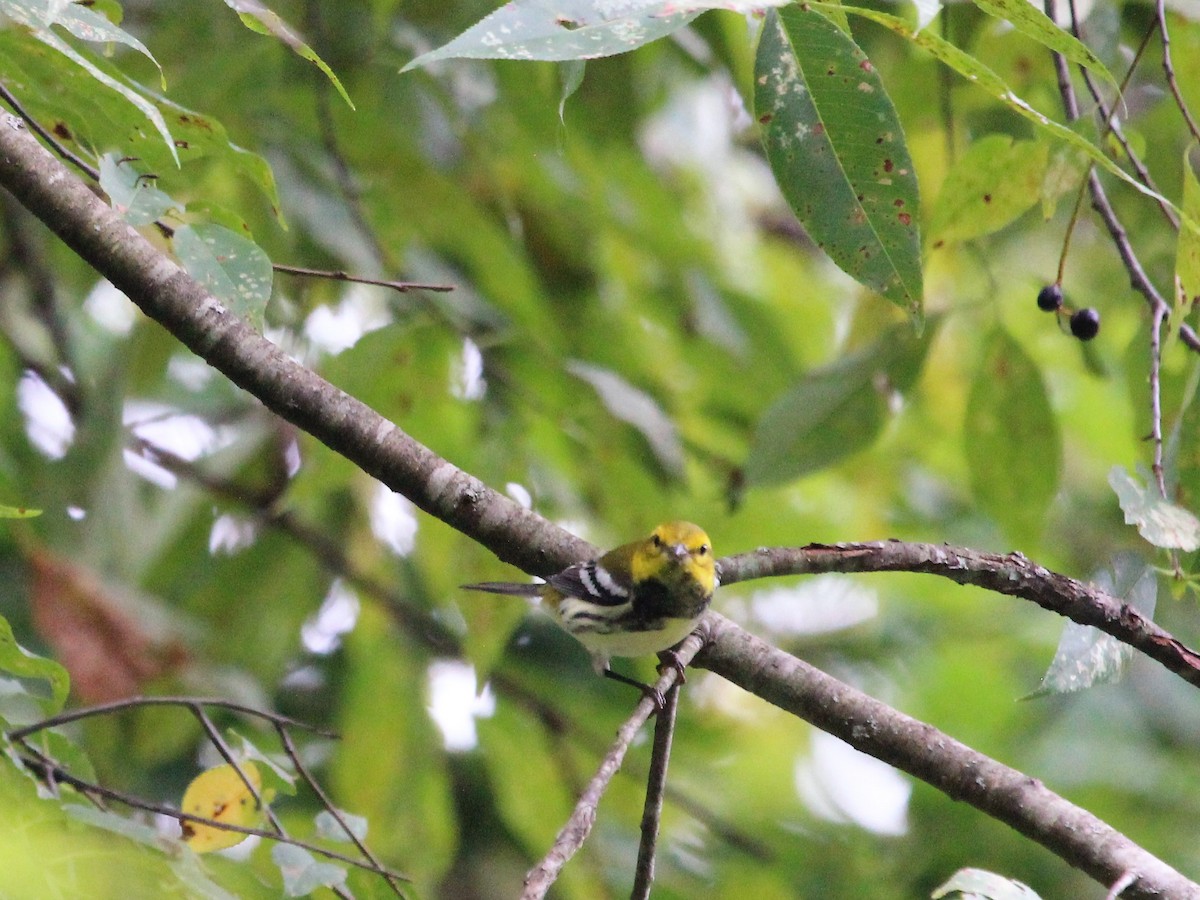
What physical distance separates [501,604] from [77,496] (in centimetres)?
122

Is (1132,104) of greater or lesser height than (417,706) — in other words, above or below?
above

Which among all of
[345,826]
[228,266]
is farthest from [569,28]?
A: [345,826]

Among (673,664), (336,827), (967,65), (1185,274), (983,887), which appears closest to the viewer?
(983,887)

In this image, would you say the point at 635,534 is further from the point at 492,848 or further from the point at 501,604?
the point at 492,848

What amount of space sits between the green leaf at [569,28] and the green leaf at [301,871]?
3.29 feet

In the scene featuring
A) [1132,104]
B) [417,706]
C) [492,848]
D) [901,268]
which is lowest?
[492,848]

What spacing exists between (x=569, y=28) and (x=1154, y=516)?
983 mm

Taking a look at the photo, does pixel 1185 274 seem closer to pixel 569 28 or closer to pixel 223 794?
pixel 569 28

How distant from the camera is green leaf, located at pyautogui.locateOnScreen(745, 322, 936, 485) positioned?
2.62m

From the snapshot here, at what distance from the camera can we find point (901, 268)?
1.57 meters

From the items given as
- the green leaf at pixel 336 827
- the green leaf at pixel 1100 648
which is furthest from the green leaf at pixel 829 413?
the green leaf at pixel 336 827

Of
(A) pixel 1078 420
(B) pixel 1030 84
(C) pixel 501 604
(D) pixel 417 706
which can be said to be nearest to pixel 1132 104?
(B) pixel 1030 84

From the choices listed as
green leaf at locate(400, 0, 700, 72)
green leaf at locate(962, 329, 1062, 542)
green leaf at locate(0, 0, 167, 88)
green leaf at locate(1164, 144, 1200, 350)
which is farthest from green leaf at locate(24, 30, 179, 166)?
green leaf at locate(962, 329, 1062, 542)

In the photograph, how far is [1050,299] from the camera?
7.31 feet
